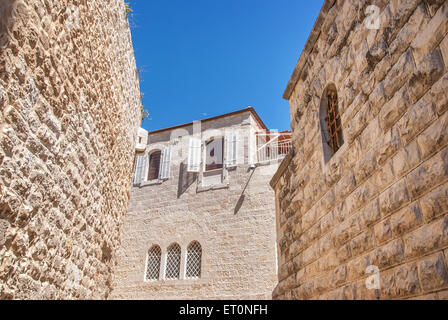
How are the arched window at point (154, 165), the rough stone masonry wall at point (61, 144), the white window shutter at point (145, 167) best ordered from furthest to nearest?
the arched window at point (154, 165) < the white window shutter at point (145, 167) < the rough stone masonry wall at point (61, 144)

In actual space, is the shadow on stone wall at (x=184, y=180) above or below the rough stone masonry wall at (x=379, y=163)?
above

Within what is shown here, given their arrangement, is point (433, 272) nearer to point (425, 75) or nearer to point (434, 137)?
point (434, 137)

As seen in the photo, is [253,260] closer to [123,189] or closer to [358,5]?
[123,189]

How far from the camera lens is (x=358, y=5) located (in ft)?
11.7

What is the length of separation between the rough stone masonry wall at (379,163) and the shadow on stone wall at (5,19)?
3002mm

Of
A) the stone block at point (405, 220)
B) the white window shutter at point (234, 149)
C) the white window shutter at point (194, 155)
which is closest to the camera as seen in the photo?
the stone block at point (405, 220)

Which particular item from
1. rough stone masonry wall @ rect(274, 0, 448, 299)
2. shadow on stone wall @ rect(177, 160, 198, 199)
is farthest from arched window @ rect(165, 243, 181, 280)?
rough stone masonry wall @ rect(274, 0, 448, 299)

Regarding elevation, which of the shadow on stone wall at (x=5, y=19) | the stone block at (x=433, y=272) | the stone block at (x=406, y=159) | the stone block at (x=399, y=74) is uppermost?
the shadow on stone wall at (x=5, y=19)

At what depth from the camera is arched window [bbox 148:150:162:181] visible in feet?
51.1

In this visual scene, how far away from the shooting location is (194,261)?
493 inches

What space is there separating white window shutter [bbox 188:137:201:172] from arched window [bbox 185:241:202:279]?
9.99ft

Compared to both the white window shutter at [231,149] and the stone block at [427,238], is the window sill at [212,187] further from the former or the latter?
the stone block at [427,238]

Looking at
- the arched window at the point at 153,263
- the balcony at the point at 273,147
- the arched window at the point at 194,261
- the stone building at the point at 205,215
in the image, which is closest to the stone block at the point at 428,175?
the stone building at the point at 205,215

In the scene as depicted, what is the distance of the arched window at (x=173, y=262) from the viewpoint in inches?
498
